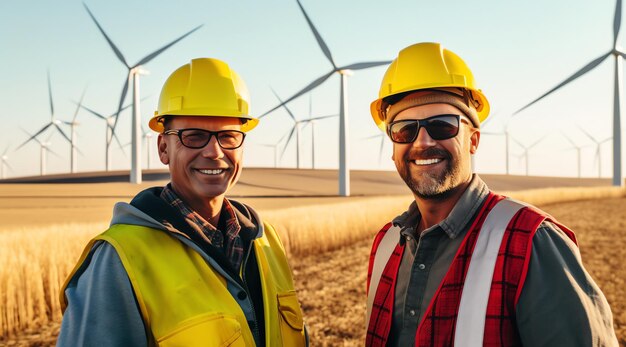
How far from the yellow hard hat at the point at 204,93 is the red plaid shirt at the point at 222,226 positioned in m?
0.55

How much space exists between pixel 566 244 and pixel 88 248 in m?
2.59

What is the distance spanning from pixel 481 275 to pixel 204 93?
2.10 meters

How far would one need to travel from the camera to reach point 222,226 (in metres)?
3.39

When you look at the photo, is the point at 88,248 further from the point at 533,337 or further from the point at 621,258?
the point at 621,258

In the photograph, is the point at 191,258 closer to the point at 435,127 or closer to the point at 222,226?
A: the point at 222,226

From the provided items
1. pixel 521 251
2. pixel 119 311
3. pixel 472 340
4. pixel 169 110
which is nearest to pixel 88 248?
pixel 119 311

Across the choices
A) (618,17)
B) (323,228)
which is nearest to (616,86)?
(618,17)

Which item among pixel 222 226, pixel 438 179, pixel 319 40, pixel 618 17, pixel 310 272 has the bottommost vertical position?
pixel 310 272

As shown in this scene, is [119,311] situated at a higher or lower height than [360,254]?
higher

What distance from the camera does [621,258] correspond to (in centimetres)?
1277

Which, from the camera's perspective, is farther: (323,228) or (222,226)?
(323,228)

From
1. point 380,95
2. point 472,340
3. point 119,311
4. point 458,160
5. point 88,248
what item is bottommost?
point 472,340

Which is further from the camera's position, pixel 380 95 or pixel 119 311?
pixel 380 95

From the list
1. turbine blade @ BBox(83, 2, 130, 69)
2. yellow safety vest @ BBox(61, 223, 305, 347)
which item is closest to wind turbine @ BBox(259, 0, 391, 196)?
turbine blade @ BBox(83, 2, 130, 69)
